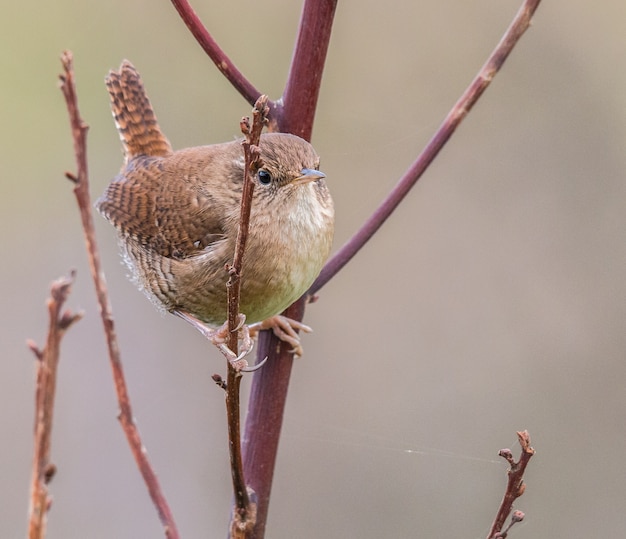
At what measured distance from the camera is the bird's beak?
2.15 meters

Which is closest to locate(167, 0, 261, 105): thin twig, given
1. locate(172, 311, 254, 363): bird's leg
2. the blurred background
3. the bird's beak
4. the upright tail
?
the bird's beak

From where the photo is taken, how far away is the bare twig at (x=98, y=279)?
3.85 feet

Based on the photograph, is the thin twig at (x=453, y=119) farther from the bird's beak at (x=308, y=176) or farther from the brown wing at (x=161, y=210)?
the brown wing at (x=161, y=210)

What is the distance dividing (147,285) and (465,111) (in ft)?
3.68

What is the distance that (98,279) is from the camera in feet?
4.09

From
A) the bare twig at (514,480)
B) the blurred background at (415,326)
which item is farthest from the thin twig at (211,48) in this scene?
the blurred background at (415,326)

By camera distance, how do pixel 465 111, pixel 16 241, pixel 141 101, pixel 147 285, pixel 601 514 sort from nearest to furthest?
pixel 465 111 < pixel 147 285 < pixel 141 101 < pixel 601 514 < pixel 16 241

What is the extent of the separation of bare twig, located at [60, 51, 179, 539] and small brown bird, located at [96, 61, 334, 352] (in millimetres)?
653

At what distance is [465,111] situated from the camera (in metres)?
1.97

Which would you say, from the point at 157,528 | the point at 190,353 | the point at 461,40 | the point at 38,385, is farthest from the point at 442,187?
the point at 38,385

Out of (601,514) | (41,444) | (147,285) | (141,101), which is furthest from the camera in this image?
(601,514)

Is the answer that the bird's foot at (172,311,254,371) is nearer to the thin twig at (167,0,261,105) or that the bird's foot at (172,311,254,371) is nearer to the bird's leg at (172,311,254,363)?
the bird's leg at (172,311,254,363)

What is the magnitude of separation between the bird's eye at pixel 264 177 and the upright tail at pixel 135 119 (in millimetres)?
777

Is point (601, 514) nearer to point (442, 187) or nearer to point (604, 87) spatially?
point (442, 187)
